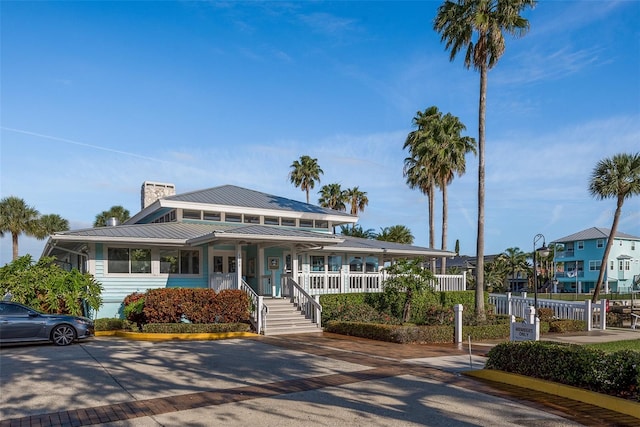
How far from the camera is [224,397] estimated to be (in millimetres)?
8266

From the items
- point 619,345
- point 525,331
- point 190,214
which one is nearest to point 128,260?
point 190,214

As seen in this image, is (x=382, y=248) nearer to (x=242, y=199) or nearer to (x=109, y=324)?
(x=242, y=199)

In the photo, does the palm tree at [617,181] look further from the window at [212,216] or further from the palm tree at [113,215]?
the palm tree at [113,215]

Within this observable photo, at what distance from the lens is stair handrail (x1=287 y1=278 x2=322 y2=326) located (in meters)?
19.3

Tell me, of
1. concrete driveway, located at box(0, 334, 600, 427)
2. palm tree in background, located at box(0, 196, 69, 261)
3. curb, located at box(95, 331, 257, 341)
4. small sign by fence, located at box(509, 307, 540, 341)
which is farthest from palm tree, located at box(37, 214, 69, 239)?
small sign by fence, located at box(509, 307, 540, 341)

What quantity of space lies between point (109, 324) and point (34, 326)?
14.0 feet

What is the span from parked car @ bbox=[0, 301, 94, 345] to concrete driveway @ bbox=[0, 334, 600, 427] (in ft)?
1.80

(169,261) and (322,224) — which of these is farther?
(322,224)

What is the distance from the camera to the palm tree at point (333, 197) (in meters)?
55.0

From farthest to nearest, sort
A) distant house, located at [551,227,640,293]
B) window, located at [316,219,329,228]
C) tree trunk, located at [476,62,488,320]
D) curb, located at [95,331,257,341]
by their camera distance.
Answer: distant house, located at [551,227,640,293] → window, located at [316,219,329,228] → tree trunk, located at [476,62,488,320] → curb, located at [95,331,257,341]

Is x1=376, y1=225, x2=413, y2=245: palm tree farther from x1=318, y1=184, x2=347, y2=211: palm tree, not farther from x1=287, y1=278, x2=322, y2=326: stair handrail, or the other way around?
x1=287, y1=278, x2=322, y2=326: stair handrail

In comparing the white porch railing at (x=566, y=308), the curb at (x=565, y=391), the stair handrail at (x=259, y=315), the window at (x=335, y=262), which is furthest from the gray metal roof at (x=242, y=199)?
the curb at (x=565, y=391)

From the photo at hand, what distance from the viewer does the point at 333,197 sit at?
55125mm

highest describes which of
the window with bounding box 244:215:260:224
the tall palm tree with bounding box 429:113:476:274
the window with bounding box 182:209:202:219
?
the tall palm tree with bounding box 429:113:476:274
